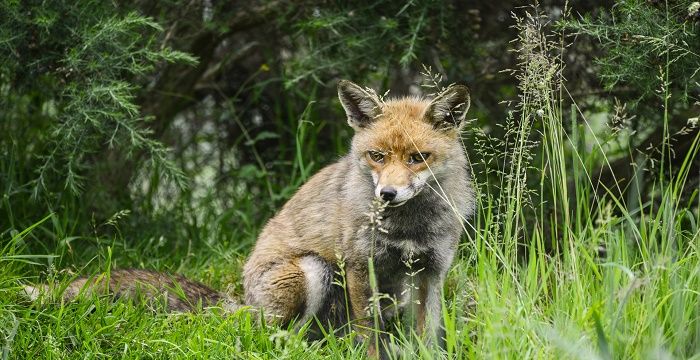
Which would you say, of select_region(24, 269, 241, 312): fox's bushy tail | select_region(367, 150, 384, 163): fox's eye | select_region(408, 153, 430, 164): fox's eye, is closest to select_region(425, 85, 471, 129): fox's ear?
select_region(408, 153, 430, 164): fox's eye

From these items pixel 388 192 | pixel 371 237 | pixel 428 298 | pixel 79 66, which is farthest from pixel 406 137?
pixel 79 66

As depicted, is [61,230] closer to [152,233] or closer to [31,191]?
[31,191]

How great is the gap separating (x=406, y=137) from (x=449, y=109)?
31 centimetres

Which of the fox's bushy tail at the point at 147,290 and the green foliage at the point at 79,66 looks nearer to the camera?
the fox's bushy tail at the point at 147,290

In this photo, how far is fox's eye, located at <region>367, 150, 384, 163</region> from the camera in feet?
15.2

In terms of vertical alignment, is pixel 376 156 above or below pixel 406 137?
below

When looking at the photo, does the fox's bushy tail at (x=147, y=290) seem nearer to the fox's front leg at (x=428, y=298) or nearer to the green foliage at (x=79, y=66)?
the green foliage at (x=79, y=66)

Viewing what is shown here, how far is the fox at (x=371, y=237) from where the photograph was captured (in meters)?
4.58

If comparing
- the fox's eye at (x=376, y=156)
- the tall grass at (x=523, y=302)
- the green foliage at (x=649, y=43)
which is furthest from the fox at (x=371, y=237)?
the green foliage at (x=649, y=43)

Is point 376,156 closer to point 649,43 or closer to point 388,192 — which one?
point 388,192

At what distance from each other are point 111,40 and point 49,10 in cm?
41

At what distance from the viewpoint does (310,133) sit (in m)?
7.39

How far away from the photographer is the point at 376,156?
4664 millimetres

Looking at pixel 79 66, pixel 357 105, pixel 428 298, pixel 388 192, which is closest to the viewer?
pixel 388 192
